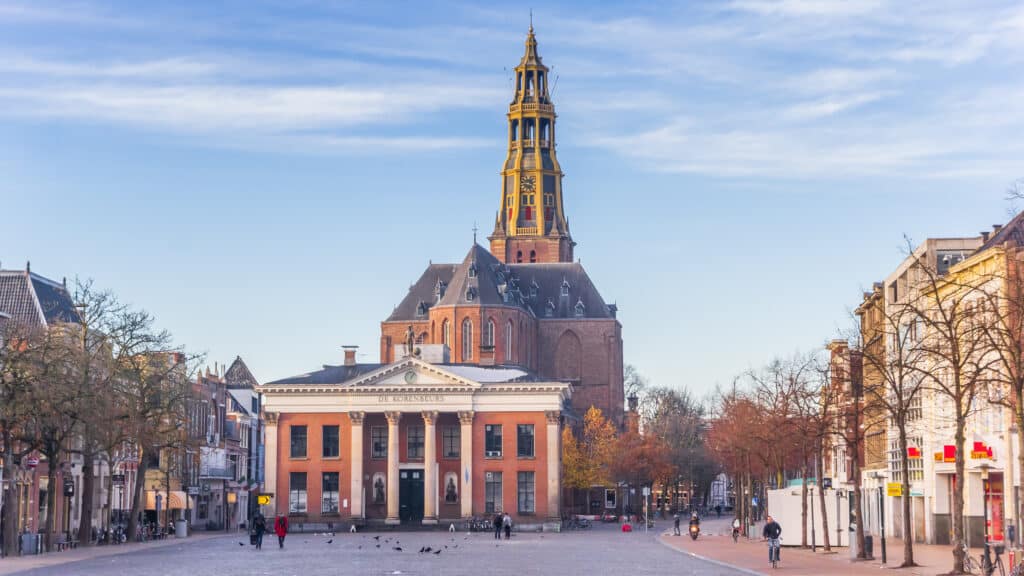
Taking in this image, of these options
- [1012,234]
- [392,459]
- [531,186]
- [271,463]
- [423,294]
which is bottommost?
[271,463]

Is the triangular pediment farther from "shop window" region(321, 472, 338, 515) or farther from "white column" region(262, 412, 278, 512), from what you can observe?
"shop window" region(321, 472, 338, 515)

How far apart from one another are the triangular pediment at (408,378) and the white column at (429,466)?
2260 millimetres

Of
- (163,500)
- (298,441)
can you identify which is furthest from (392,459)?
(163,500)

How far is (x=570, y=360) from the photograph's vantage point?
16962 centimetres

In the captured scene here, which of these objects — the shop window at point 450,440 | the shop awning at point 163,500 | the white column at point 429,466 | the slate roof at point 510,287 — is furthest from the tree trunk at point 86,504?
the slate roof at point 510,287

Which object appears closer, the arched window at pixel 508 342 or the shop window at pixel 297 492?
the shop window at pixel 297 492

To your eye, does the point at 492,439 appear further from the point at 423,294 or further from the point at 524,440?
the point at 423,294

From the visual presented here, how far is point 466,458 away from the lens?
115 metres

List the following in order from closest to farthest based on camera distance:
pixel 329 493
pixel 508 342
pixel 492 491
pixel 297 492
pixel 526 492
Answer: pixel 526 492 < pixel 492 491 < pixel 297 492 < pixel 329 493 < pixel 508 342

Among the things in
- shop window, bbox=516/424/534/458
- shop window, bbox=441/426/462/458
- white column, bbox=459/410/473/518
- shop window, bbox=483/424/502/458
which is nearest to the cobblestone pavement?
white column, bbox=459/410/473/518

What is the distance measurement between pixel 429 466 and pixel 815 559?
60.4 metres

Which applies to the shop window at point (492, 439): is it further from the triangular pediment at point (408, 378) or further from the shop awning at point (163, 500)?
the shop awning at point (163, 500)

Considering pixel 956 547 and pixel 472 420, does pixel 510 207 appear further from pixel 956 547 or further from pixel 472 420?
pixel 956 547

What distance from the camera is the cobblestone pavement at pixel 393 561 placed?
46.7m
